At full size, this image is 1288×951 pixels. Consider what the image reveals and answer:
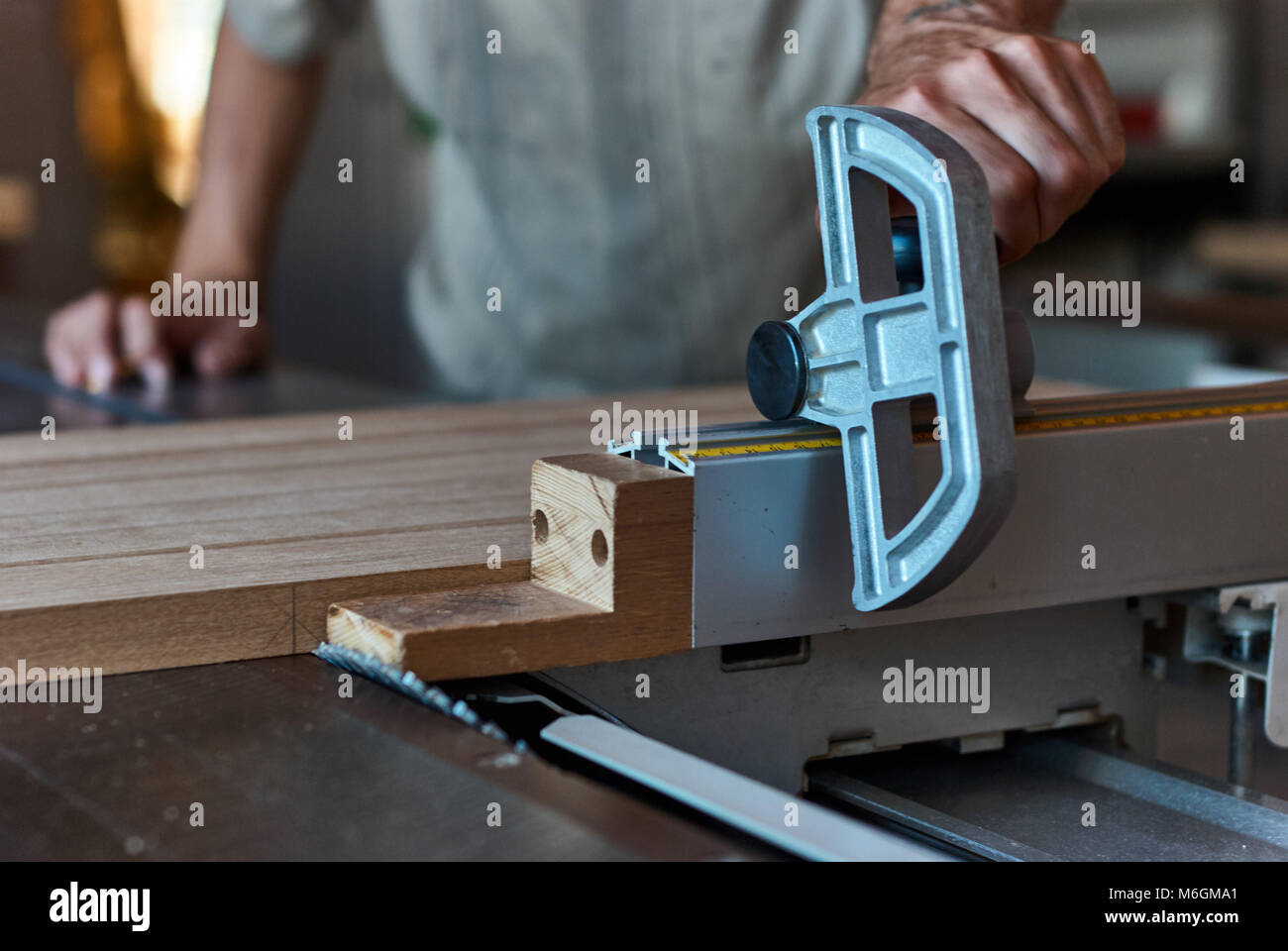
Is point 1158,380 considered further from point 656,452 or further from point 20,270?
point 20,270

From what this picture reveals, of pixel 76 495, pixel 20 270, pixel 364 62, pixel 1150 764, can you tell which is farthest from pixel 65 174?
pixel 1150 764

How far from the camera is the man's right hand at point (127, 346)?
1.78m

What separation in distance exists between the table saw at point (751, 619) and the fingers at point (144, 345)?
73 cm

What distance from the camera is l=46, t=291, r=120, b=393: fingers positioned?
176 cm

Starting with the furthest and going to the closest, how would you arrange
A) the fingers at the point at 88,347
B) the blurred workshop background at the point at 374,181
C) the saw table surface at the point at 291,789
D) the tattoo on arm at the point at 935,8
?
1. the blurred workshop background at the point at 374,181
2. the fingers at the point at 88,347
3. the tattoo on arm at the point at 935,8
4. the saw table surface at the point at 291,789

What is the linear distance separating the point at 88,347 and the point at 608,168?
76cm

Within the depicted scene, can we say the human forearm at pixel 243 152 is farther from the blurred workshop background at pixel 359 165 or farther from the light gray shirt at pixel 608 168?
the blurred workshop background at pixel 359 165

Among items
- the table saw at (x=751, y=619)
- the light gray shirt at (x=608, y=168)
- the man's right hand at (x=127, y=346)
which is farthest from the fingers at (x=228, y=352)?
the table saw at (x=751, y=619)

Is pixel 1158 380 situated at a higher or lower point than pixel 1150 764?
higher

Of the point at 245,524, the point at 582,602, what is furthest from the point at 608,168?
the point at 582,602

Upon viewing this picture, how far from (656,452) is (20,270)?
21.1 ft

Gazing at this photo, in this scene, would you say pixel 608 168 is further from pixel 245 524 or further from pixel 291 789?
pixel 291 789

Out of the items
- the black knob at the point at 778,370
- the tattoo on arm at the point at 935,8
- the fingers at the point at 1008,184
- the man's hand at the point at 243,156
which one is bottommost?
the black knob at the point at 778,370
